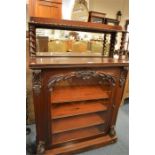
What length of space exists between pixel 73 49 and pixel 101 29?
558mm

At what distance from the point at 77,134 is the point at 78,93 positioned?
48 centimetres

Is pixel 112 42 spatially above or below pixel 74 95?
above

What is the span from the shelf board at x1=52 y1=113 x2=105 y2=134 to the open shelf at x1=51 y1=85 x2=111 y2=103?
0.90 ft

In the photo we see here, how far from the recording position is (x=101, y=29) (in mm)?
1502

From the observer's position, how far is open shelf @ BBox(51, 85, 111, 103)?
1.50m

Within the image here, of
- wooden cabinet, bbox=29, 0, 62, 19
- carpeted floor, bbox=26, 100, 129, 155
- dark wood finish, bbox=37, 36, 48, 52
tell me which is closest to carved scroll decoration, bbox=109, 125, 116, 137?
carpeted floor, bbox=26, 100, 129, 155

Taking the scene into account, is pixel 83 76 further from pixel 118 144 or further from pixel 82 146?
pixel 118 144

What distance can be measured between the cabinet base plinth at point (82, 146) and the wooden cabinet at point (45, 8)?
2.46m

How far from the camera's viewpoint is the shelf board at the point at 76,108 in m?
1.56

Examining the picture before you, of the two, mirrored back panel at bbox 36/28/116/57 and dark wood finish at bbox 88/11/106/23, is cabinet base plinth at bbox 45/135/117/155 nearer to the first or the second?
mirrored back panel at bbox 36/28/116/57

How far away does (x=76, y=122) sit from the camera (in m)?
1.71

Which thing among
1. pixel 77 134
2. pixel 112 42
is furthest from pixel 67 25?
pixel 77 134

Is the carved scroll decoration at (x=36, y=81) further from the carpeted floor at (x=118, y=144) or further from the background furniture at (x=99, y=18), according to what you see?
the background furniture at (x=99, y=18)
